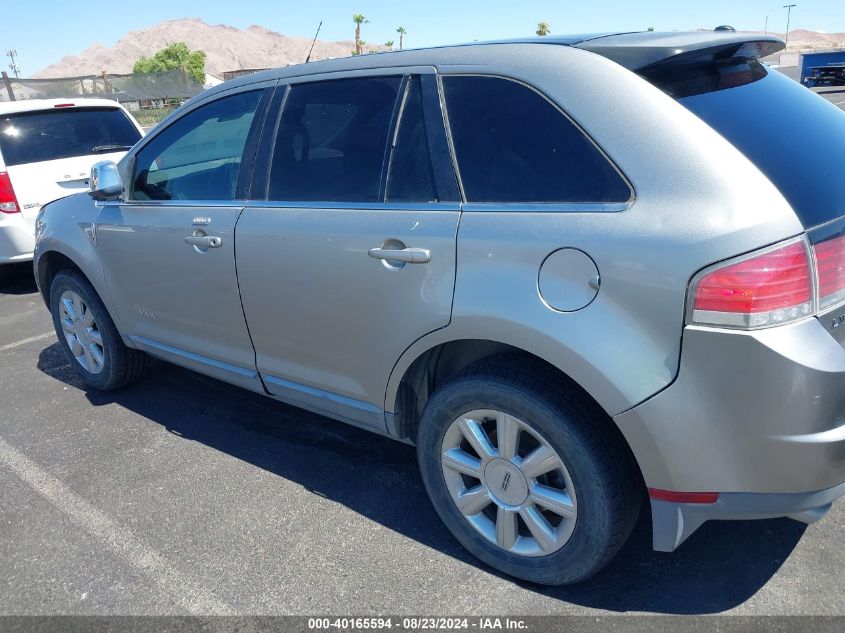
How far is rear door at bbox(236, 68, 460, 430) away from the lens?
2471 millimetres

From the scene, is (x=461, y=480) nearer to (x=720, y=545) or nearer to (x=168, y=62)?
(x=720, y=545)

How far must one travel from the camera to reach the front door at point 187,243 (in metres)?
3.22

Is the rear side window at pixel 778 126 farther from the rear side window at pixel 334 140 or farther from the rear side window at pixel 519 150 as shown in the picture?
the rear side window at pixel 334 140

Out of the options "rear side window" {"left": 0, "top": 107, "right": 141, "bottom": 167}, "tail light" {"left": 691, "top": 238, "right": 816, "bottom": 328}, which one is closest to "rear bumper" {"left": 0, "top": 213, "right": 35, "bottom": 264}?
"rear side window" {"left": 0, "top": 107, "right": 141, "bottom": 167}

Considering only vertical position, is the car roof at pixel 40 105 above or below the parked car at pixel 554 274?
above

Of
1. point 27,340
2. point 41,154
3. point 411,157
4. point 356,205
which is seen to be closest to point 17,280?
point 41,154

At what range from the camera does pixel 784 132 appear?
222 cm

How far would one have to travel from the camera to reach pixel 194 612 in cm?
248

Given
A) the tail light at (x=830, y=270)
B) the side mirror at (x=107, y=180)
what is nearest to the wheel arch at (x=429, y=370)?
the tail light at (x=830, y=270)

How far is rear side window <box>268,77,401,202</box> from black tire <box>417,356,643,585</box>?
0.83m

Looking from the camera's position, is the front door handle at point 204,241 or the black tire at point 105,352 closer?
the front door handle at point 204,241

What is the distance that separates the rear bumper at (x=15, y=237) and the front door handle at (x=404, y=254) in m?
5.30

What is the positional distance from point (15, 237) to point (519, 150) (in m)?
5.87

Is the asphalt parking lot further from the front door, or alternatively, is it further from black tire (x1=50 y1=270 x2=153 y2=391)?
the front door
